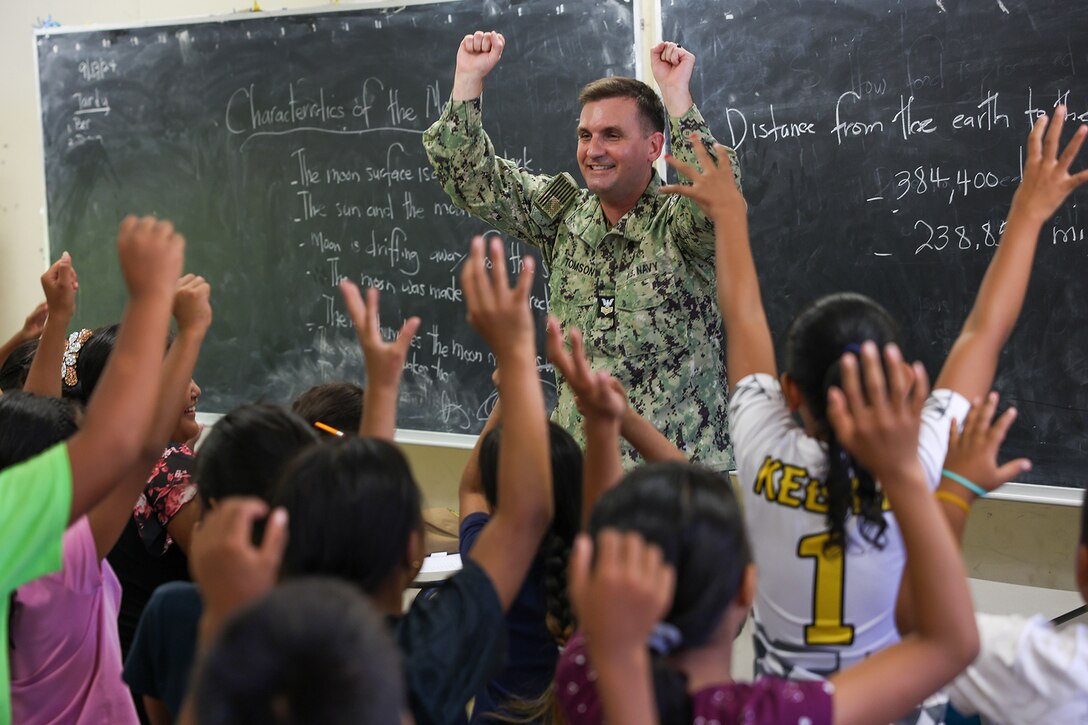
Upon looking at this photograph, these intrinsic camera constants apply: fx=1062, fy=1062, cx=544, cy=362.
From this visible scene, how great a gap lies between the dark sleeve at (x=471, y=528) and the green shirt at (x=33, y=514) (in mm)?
847

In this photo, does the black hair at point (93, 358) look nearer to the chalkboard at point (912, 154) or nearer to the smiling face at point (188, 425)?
the smiling face at point (188, 425)

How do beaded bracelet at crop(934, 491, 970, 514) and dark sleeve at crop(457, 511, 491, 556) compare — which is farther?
dark sleeve at crop(457, 511, 491, 556)

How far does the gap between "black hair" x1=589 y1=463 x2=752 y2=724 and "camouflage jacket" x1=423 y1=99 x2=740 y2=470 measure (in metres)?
1.52

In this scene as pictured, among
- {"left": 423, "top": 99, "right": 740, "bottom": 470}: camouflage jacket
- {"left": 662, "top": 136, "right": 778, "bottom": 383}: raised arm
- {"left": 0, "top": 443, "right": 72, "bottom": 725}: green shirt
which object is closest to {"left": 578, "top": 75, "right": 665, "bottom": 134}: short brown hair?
{"left": 423, "top": 99, "right": 740, "bottom": 470}: camouflage jacket

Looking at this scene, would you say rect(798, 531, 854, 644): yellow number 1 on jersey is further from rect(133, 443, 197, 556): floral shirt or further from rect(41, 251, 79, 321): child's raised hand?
rect(41, 251, 79, 321): child's raised hand

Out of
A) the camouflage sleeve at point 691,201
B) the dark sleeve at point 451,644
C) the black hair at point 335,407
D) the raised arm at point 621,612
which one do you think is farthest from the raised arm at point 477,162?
the raised arm at point 621,612

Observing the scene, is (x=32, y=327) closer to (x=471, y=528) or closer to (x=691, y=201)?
(x=471, y=528)

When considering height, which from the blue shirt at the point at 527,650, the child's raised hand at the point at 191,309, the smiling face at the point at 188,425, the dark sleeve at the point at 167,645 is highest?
the child's raised hand at the point at 191,309

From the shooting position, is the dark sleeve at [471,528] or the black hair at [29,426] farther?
the dark sleeve at [471,528]

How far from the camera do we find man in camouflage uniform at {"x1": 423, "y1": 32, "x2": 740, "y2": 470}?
109 inches

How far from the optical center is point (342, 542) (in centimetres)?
124

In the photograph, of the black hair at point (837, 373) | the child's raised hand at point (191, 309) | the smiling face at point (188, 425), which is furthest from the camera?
the smiling face at point (188, 425)

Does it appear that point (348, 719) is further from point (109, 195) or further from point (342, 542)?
point (109, 195)

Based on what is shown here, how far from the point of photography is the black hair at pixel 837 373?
147 centimetres
